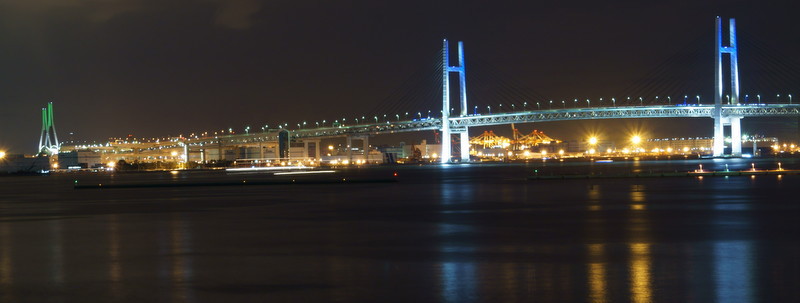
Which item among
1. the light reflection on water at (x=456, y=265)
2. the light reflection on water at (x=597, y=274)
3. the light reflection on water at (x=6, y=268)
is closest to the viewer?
the light reflection on water at (x=597, y=274)

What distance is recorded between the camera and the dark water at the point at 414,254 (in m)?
8.46

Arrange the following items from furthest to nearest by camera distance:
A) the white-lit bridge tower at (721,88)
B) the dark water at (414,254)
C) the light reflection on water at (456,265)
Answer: the white-lit bridge tower at (721,88) < the dark water at (414,254) < the light reflection on water at (456,265)

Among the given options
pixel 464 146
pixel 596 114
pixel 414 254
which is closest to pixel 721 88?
pixel 596 114

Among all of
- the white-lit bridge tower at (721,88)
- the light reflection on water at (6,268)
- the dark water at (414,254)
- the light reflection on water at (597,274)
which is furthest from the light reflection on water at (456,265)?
the white-lit bridge tower at (721,88)

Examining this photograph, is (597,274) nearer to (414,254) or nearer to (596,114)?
(414,254)

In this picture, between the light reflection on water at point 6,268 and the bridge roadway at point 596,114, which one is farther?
the bridge roadway at point 596,114

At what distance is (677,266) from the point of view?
9.83 meters

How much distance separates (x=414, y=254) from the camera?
11438 millimetres

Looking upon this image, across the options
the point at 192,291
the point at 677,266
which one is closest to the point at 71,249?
the point at 192,291

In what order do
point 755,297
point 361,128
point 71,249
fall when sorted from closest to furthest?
point 755,297
point 71,249
point 361,128

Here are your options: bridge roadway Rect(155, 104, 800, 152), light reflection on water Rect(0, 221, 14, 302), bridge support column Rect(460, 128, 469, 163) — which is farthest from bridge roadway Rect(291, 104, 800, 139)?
light reflection on water Rect(0, 221, 14, 302)

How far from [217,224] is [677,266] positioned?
408 inches

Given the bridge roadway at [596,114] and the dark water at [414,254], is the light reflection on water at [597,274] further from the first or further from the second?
the bridge roadway at [596,114]

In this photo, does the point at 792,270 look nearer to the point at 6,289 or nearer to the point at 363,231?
the point at 363,231
